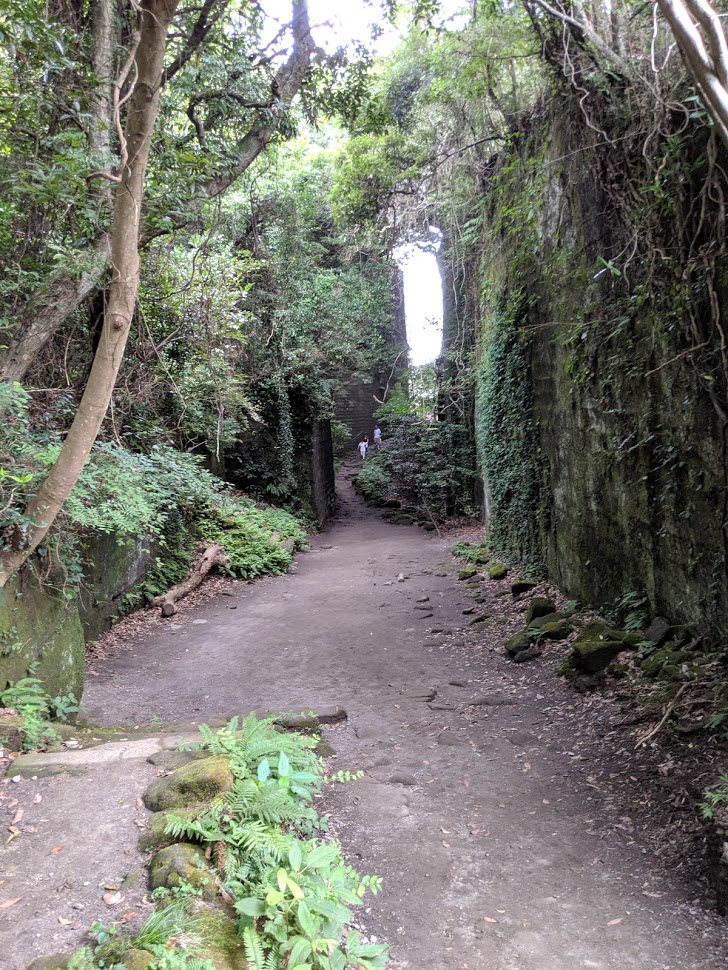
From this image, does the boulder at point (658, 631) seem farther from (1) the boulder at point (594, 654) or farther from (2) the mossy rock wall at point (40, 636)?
(2) the mossy rock wall at point (40, 636)

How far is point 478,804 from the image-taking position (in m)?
3.91

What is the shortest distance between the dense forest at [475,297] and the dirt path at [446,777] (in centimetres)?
53

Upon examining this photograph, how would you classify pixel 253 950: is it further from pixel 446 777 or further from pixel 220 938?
pixel 446 777

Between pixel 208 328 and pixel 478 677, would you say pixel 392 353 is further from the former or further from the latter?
pixel 478 677

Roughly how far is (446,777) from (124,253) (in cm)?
402

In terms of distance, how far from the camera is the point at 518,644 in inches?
257

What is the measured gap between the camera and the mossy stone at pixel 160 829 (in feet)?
8.63

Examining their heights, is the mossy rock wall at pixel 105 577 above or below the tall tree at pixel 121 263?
below

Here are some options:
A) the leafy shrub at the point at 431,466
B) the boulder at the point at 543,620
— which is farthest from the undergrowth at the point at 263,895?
the leafy shrub at the point at 431,466

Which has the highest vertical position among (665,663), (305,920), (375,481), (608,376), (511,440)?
(608,376)

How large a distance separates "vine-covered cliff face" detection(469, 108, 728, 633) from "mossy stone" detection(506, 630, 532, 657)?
851mm

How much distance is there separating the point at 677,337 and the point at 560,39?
363 cm

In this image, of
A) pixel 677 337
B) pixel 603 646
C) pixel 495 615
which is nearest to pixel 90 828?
pixel 603 646

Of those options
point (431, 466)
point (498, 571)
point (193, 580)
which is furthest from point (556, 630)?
point (431, 466)
